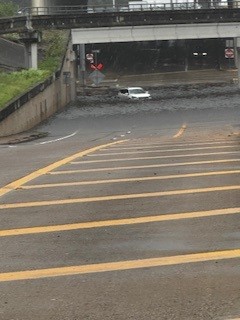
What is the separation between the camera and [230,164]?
15219 millimetres

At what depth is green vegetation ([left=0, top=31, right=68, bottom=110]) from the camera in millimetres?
35922

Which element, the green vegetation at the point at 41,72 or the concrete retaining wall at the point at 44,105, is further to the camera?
the green vegetation at the point at 41,72

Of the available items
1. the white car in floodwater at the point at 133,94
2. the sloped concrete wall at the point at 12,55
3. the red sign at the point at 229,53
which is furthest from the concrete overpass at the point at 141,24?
the red sign at the point at 229,53

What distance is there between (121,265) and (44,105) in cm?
3516

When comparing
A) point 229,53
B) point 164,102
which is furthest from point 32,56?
point 229,53

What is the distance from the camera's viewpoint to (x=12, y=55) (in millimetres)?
56062

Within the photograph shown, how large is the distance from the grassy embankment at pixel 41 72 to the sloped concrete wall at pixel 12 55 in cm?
Answer: 231

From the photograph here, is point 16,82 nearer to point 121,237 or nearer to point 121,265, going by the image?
point 121,237

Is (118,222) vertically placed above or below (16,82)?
below

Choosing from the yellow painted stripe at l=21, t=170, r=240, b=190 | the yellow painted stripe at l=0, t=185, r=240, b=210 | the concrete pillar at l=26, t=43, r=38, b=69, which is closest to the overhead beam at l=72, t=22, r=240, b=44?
the concrete pillar at l=26, t=43, r=38, b=69

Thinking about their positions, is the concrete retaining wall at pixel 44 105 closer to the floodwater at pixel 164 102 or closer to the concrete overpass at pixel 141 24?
the floodwater at pixel 164 102

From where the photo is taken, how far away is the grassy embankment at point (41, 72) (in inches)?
1412

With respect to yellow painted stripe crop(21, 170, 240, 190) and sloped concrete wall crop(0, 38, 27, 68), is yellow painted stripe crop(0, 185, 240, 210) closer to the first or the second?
yellow painted stripe crop(21, 170, 240, 190)

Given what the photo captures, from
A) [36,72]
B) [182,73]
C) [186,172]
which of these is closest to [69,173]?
[186,172]
